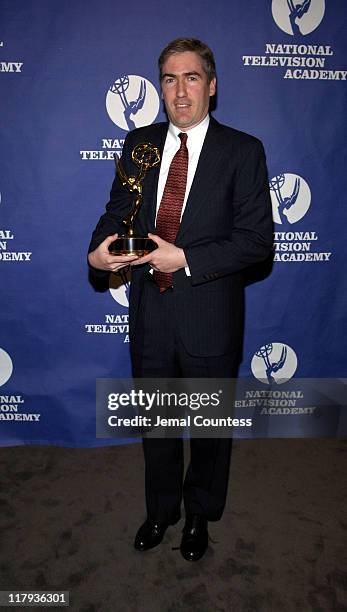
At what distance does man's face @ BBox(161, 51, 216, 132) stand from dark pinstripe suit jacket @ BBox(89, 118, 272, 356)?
0.12 meters

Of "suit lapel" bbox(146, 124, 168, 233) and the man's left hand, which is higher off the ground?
"suit lapel" bbox(146, 124, 168, 233)

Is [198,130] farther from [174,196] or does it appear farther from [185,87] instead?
[174,196]

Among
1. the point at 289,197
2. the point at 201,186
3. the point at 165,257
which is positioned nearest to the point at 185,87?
the point at 201,186

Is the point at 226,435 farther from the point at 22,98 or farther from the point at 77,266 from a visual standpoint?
the point at 22,98

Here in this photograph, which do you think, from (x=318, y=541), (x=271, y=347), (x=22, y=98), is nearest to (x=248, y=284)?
(x=271, y=347)

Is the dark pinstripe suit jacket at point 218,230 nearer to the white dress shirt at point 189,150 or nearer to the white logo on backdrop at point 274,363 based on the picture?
the white dress shirt at point 189,150

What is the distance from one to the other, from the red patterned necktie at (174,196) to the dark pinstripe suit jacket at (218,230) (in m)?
0.04

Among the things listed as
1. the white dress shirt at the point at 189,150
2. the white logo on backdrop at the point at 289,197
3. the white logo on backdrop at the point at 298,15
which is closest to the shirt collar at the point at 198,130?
the white dress shirt at the point at 189,150

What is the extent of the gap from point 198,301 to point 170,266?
0.22 m

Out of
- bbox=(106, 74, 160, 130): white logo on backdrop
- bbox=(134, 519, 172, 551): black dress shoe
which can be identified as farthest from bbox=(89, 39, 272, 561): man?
bbox=(106, 74, 160, 130): white logo on backdrop

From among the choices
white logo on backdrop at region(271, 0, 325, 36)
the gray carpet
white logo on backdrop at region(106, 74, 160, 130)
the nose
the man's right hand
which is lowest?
the gray carpet

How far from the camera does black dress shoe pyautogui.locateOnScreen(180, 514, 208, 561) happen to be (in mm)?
2016

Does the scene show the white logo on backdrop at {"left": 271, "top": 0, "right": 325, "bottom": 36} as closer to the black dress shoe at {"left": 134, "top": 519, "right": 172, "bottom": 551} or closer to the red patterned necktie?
the red patterned necktie

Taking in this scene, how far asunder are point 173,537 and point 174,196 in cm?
162
